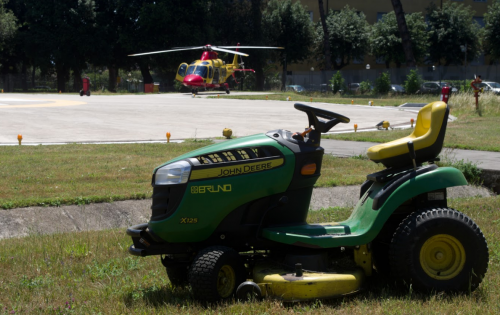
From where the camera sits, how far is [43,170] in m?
11.6

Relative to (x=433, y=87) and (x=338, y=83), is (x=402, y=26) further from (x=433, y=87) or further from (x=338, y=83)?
(x=338, y=83)

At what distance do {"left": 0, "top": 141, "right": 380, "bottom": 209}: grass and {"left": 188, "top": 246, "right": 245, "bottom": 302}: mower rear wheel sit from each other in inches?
213

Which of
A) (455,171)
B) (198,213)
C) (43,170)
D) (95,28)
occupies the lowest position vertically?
(43,170)

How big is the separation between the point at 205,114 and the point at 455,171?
21.5 metres

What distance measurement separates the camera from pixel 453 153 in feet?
45.7

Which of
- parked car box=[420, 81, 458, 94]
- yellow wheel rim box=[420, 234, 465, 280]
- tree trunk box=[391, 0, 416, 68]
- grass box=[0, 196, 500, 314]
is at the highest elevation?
tree trunk box=[391, 0, 416, 68]

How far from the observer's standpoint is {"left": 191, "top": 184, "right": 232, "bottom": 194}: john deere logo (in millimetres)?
4570

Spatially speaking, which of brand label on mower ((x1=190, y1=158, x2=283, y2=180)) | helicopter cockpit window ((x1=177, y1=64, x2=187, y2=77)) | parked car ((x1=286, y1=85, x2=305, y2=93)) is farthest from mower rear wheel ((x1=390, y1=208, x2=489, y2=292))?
parked car ((x1=286, y1=85, x2=305, y2=93))

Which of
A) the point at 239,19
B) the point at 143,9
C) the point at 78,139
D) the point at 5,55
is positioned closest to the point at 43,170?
the point at 78,139

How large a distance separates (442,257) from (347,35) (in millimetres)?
62430

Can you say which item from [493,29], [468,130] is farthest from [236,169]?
[493,29]

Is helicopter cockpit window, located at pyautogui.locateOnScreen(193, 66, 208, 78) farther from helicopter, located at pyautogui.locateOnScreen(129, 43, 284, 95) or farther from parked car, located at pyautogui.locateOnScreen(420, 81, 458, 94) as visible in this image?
parked car, located at pyautogui.locateOnScreen(420, 81, 458, 94)

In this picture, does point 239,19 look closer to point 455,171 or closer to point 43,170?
point 43,170

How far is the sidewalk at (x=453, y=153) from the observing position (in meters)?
12.8
